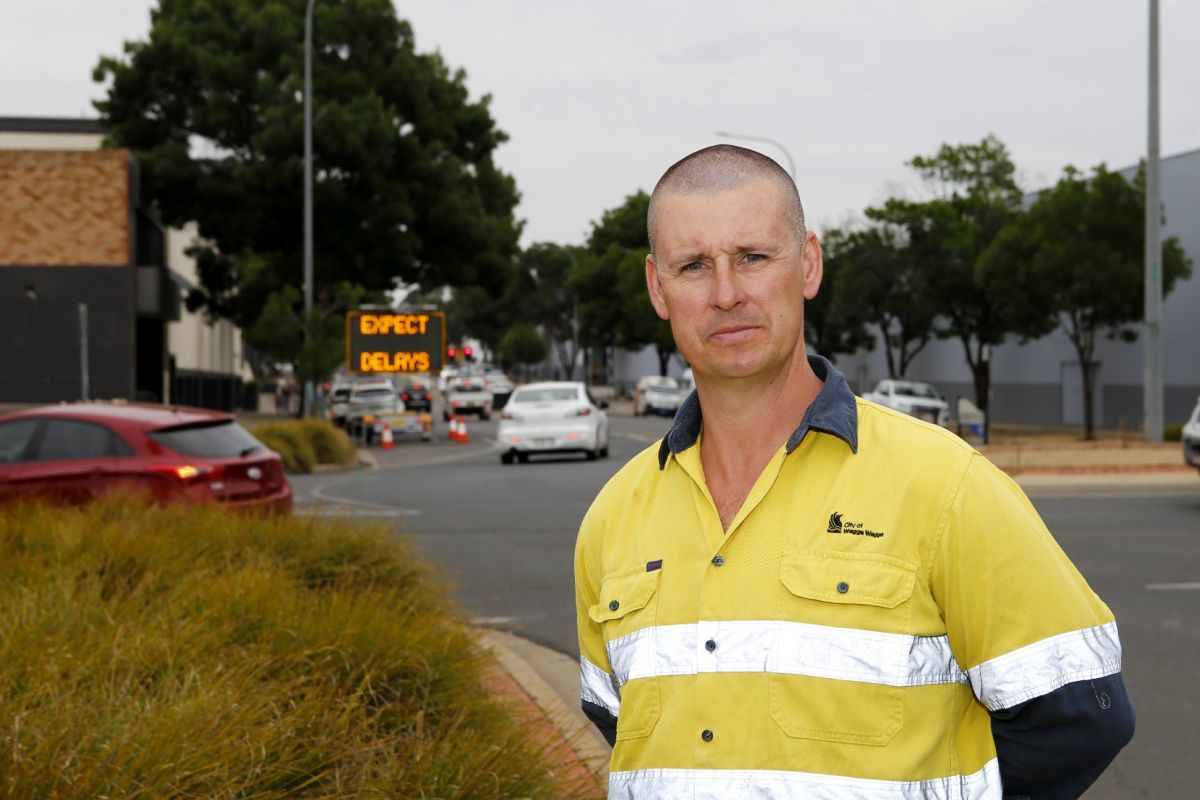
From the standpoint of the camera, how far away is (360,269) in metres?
48.8

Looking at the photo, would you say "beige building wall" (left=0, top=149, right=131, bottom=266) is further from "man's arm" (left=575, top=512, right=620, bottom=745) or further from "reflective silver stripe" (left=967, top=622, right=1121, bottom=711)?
"reflective silver stripe" (left=967, top=622, right=1121, bottom=711)

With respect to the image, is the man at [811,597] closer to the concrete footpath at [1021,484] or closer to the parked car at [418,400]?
the concrete footpath at [1021,484]

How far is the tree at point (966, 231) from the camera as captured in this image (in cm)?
4691

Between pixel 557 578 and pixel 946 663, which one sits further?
pixel 557 578

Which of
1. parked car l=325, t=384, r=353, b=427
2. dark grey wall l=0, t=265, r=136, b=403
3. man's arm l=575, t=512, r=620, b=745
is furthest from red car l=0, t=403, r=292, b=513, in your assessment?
parked car l=325, t=384, r=353, b=427

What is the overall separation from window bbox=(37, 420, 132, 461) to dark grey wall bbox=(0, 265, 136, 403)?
29.2 metres

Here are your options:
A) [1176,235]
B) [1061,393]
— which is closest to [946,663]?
[1176,235]

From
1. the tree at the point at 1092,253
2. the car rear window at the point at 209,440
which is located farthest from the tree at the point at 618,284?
the car rear window at the point at 209,440

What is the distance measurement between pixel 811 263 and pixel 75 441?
1105 cm

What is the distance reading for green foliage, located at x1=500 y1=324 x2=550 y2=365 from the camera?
403ft

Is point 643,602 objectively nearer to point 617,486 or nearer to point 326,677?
point 617,486

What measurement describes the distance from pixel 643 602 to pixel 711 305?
0.52m

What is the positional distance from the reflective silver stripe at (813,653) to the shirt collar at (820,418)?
312 millimetres

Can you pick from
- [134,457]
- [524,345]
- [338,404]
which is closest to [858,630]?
[134,457]
